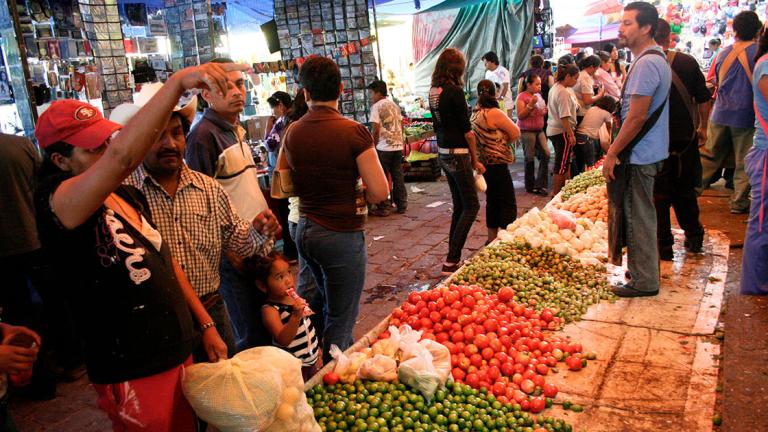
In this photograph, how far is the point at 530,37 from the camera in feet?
45.0

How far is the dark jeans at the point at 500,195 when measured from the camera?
20.1ft

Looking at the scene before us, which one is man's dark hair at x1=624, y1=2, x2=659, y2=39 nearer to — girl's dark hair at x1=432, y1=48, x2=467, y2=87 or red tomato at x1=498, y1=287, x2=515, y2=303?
girl's dark hair at x1=432, y1=48, x2=467, y2=87

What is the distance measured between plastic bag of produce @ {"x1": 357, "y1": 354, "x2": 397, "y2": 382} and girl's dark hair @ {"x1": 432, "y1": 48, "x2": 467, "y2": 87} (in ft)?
10.8

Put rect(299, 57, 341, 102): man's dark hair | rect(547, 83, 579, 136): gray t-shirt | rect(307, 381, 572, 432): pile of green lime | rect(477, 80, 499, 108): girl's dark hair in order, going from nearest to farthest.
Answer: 1. rect(307, 381, 572, 432): pile of green lime
2. rect(299, 57, 341, 102): man's dark hair
3. rect(477, 80, 499, 108): girl's dark hair
4. rect(547, 83, 579, 136): gray t-shirt

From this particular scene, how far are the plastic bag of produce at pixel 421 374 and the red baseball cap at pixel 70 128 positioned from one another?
195 cm

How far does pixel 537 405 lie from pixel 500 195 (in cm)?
341

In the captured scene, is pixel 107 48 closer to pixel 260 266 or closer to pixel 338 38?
pixel 338 38

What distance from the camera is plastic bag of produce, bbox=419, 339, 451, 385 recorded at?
3.20 metres

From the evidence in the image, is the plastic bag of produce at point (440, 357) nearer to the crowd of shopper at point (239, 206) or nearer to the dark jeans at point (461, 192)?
the crowd of shopper at point (239, 206)

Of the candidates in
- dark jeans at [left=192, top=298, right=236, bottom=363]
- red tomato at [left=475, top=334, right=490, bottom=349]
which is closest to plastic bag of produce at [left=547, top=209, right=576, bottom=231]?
red tomato at [left=475, top=334, right=490, bottom=349]

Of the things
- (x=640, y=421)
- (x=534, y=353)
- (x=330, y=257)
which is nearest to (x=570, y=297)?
(x=534, y=353)

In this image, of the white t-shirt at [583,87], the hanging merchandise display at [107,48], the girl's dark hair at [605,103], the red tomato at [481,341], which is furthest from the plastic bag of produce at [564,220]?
the hanging merchandise display at [107,48]

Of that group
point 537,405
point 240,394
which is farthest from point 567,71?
point 240,394

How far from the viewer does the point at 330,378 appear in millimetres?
3090
